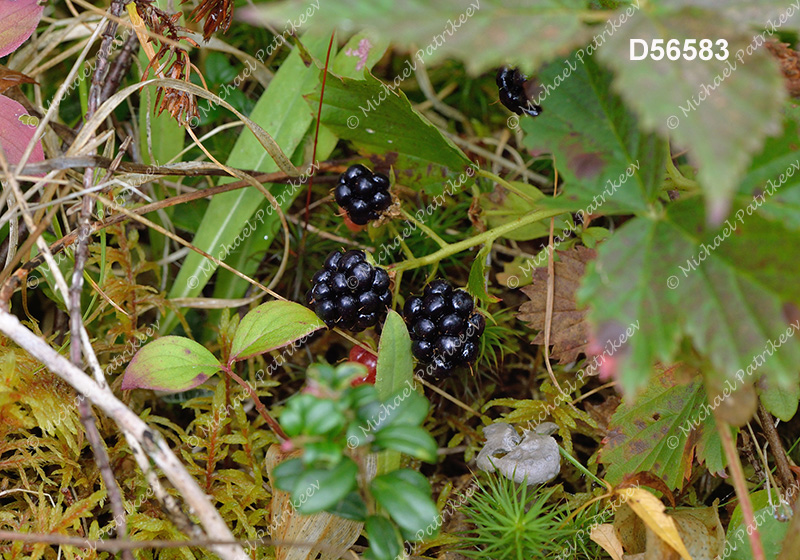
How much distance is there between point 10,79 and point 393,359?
126 cm

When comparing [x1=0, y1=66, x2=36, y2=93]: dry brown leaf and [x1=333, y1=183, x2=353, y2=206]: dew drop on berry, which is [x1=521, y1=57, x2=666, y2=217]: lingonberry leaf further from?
[x1=0, y1=66, x2=36, y2=93]: dry brown leaf

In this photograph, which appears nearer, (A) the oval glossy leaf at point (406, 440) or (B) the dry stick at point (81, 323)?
(A) the oval glossy leaf at point (406, 440)

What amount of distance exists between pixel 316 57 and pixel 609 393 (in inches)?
50.9

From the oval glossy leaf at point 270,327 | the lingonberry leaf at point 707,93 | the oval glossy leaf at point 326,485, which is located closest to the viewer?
the lingonberry leaf at point 707,93

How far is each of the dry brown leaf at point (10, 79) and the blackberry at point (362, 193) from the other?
0.88 m

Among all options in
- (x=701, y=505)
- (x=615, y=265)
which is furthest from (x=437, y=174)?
(x=701, y=505)

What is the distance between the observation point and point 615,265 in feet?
3.15

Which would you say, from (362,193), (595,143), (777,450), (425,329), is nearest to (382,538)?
(425,329)

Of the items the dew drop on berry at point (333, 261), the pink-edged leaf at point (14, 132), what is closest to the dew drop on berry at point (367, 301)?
the dew drop on berry at point (333, 261)

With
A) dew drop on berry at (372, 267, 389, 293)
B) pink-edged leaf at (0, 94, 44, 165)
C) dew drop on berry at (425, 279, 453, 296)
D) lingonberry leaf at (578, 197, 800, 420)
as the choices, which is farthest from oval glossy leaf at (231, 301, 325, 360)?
lingonberry leaf at (578, 197, 800, 420)

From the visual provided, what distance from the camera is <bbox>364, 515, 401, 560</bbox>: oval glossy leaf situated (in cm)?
98

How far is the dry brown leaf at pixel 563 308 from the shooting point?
1622 mm

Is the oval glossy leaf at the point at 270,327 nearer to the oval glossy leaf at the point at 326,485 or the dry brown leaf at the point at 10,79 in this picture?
the oval glossy leaf at the point at 326,485

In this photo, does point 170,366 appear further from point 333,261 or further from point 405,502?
point 405,502
